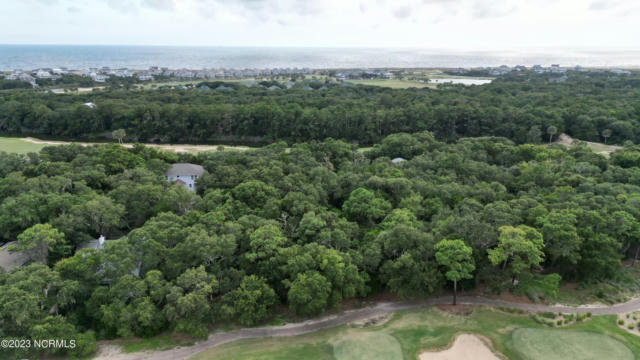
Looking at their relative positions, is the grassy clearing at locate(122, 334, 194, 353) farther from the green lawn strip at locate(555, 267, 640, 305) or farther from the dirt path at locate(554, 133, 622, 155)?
the dirt path at locate(554, 133, 622, 155)

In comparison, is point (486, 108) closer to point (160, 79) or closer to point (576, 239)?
point (576, 239)

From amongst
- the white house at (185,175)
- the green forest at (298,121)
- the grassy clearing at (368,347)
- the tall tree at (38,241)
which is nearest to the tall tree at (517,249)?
the grassy clearing at (368,347)

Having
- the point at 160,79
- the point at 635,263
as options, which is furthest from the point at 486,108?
the point at 160,79

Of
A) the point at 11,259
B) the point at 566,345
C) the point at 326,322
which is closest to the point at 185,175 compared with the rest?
the point at 11,259

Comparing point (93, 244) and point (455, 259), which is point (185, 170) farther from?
point (455, 259)

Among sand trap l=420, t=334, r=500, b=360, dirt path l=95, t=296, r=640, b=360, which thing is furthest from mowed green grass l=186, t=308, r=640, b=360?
dirt path l=95, t=296, r=640, b=360

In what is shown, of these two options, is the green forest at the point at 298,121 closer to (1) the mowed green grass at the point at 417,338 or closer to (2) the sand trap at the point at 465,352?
(1) the mowed green grass at the point at 417,338
